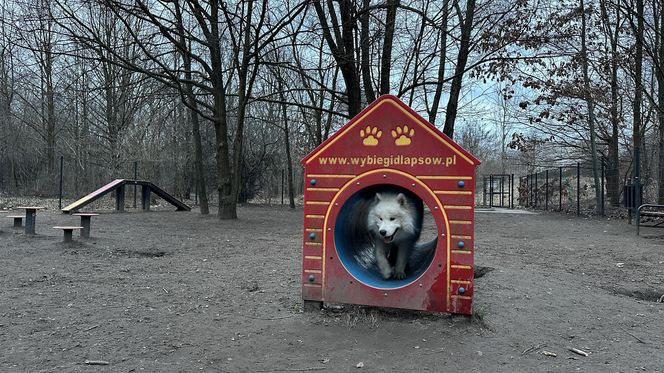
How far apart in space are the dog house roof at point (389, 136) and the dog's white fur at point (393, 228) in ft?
1.48

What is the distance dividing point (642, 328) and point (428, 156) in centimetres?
232

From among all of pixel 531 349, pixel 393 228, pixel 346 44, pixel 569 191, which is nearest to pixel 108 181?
pixel 346 44

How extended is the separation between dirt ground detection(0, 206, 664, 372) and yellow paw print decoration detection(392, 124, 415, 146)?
1.47m

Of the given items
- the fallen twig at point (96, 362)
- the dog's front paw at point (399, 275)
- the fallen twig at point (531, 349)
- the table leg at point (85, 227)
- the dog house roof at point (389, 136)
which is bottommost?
the fallen twig at point (96, 362)

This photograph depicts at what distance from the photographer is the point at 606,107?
18.0 metres

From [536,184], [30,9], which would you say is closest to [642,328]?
[30,9]

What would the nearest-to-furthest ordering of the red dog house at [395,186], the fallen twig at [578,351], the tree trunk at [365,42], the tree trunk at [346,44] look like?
the fallen twig at [578,351] < the red dog house at [395,186] < the tree trunk at [346,44] < the tree trunk at [365,42]

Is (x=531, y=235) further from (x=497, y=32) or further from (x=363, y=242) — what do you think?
(x=363, y=242)

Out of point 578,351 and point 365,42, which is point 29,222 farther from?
point 578,351

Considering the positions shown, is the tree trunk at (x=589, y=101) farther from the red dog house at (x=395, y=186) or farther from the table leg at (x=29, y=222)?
the table leg at (x=29, y=222)

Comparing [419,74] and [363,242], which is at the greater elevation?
[419,74]

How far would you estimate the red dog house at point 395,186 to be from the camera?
14.0 feet

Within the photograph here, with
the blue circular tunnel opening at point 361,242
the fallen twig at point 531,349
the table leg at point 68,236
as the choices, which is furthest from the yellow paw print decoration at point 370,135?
the table leg at point 68,236

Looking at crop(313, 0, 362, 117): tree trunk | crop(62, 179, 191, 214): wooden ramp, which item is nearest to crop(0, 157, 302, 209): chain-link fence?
crop(62, 179, 191, 214): wooden ramp
